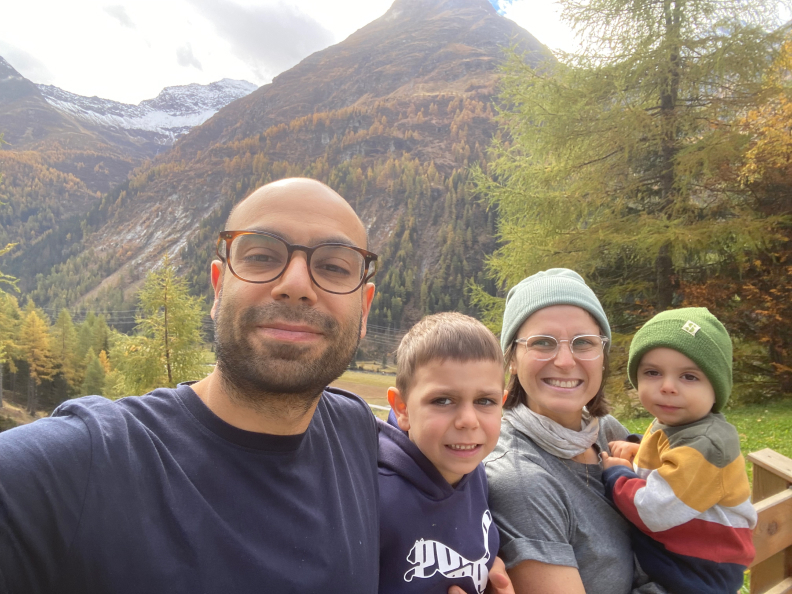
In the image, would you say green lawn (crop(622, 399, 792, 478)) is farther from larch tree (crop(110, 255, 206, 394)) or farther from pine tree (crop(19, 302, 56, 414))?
pine tree (crop(19, 302, 56, 414))

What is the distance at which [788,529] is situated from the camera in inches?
91.9

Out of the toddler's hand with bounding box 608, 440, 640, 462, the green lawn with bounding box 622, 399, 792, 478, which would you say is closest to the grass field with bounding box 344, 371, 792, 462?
the green lawn with bounding box 622, 399, 792, 478

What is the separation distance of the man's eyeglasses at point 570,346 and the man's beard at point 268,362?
2.74 ft

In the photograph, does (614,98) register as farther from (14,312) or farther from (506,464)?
(14,312)

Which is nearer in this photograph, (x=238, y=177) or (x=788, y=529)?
(x=788, y=529)

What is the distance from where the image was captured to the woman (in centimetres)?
146

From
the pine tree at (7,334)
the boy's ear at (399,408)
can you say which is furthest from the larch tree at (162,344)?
the boy's ear at (399,408)

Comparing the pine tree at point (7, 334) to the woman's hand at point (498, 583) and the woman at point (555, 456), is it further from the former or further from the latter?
the woman's hand at point (498, 583)

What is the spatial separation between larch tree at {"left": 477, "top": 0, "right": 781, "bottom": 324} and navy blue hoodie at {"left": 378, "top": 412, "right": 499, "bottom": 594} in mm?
9159

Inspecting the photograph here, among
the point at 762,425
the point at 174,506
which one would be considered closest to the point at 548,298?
the point at 174,506

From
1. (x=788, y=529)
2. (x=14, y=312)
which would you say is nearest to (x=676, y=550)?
(x=788, y=529)

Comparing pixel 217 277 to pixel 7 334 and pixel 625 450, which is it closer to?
pixel 625 450

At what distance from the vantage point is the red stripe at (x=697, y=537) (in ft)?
5.27

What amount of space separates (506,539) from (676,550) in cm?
64
